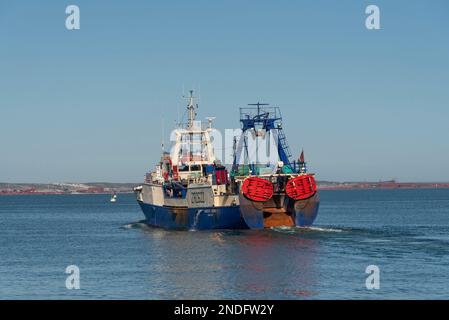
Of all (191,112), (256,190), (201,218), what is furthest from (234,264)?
(191,112)

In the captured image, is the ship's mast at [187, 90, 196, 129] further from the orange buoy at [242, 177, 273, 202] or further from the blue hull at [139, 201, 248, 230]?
the orange buoy at [242, 177, 273, 202]

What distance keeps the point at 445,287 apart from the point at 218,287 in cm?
1236

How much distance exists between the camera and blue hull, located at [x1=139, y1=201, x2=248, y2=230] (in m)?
71.4

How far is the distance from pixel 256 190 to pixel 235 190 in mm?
4586

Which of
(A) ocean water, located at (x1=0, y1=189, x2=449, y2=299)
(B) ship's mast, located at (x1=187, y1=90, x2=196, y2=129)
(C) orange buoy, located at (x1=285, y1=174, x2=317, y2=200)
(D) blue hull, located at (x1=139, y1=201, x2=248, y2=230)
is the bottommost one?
(A) ocean water, located at (x1=0, y1=189, x2=449, y2=299)

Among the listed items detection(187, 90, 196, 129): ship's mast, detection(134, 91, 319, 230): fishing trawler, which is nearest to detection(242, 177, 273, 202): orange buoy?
detection(134, 91, 319, 230): fishing trawler

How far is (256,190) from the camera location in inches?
2685

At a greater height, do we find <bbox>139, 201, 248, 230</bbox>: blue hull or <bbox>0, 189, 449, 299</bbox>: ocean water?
<bbox>139, 201, 248, 230</bbox>: blue hull

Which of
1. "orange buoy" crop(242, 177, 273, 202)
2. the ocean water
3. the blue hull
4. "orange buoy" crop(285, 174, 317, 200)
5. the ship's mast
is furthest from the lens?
the ship's mast

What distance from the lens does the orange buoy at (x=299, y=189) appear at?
69.5m

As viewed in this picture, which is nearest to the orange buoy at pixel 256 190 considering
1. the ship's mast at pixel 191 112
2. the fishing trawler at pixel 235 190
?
the fishing trawler at pixel 235 190
